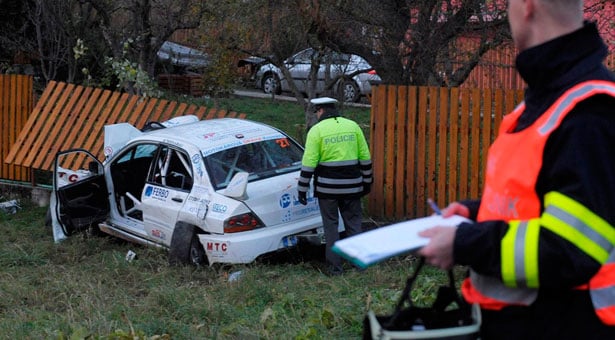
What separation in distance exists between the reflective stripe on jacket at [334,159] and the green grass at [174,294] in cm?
80

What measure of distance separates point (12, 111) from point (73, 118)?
53.5 inches

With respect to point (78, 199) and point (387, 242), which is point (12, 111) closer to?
point (78, 199)

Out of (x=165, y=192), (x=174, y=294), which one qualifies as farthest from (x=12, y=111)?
(x=174, y=294)

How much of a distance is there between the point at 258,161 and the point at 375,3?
2.71 m

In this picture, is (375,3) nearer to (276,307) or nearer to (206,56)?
(276,307)

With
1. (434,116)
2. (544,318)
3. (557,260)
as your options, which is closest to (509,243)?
(557,260)

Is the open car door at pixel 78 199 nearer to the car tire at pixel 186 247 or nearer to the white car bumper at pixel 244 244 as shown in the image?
the car tire at pixel 186 247

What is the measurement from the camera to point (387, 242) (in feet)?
7.21

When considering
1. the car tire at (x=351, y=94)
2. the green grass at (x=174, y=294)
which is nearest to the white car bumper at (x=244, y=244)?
the green grass at (x=174, y=294)

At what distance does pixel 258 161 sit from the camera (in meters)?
8.78

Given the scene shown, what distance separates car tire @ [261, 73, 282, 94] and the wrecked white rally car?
12118mm

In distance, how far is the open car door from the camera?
31.0 feet

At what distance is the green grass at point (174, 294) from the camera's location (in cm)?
542

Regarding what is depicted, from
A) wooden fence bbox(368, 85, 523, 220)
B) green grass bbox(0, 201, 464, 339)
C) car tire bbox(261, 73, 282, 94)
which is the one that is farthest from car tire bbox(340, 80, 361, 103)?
green grass bbox(0, 201, 464, 339)
